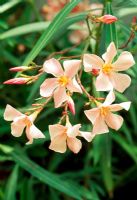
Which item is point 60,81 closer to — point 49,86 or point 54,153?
point 49,86

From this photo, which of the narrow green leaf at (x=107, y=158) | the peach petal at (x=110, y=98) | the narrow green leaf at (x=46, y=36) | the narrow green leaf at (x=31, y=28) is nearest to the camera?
the peach petal at (x=110, y=98)

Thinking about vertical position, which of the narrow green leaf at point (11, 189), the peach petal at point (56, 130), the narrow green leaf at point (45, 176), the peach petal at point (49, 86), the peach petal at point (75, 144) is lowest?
the narrow green leaf at point (11, 189)

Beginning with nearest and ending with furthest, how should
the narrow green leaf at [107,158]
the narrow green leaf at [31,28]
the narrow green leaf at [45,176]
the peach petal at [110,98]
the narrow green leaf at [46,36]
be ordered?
the peach petal at [110,98]
the narrow green leaf at [46,36]
the narrow green leaf at [31,28]
the narrow green leaf at [45,176]
the narrow green leaf at [107,158]

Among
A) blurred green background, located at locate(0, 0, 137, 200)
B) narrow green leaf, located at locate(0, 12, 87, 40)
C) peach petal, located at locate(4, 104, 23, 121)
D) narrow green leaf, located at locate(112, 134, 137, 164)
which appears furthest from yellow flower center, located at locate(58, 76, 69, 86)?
narrow green leaf, located at locate(112, 134, 137, 164)

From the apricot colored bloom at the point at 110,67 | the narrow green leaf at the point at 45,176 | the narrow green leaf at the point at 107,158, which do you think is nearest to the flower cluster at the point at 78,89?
the apricot colored bloom at the point at 110,67

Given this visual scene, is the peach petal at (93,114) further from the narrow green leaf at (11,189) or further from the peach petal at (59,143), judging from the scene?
the narrow green leaf at (11,189)

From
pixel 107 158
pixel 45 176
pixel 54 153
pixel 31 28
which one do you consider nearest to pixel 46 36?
pixel 31 28

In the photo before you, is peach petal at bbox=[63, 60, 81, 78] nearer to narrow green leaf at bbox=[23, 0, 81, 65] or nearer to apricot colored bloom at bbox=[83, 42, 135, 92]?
apricot colored bloom at bbox=[83, 42, 135, 92]

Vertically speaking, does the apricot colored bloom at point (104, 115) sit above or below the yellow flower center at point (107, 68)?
below

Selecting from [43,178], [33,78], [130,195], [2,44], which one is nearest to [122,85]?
[33,78]
